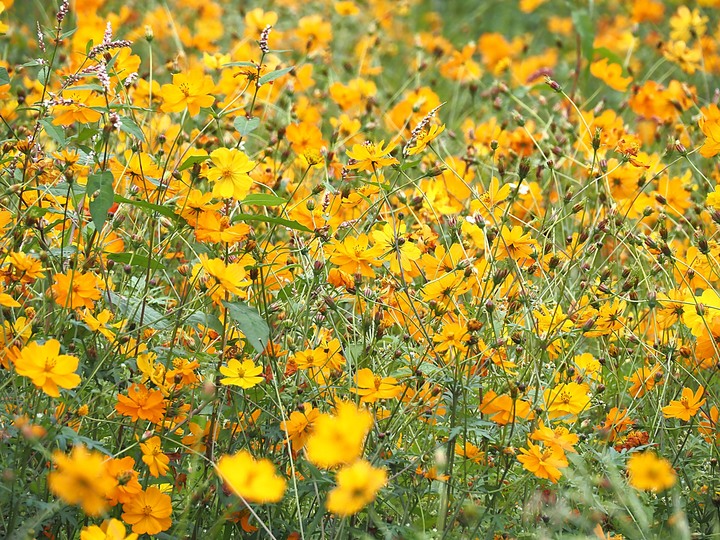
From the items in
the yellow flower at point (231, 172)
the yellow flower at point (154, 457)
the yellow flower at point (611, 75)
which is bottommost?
the yellow flower at point (154, 457)

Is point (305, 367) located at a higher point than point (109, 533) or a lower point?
higher

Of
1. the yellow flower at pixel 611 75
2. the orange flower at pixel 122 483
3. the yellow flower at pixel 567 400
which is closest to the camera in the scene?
the orange flower at pixel 122 483

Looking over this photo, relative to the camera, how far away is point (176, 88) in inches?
64.9

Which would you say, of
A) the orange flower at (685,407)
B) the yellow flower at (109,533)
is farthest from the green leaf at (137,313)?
the orange flower at (685,407)

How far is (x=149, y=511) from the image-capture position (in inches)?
56.6

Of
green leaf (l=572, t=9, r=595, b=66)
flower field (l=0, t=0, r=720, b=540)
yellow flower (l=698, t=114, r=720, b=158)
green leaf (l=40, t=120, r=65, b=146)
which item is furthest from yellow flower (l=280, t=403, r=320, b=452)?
green leaf (l=572, t=9, r=595, b=66)

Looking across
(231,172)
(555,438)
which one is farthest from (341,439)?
(231,172)

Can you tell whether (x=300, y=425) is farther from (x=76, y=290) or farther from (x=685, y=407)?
(x=685, y=407)

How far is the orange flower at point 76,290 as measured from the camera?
1.51 m

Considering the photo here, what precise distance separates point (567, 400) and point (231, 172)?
66 cm

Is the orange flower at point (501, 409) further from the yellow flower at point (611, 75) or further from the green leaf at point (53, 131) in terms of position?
the yellow flower at point (611, 75)

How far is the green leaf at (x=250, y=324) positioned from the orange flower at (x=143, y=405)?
0.17 meters

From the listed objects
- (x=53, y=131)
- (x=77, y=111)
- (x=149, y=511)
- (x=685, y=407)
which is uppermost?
(x=77, y=111)

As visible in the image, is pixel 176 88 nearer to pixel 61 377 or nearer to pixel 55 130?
pixel 55 130
